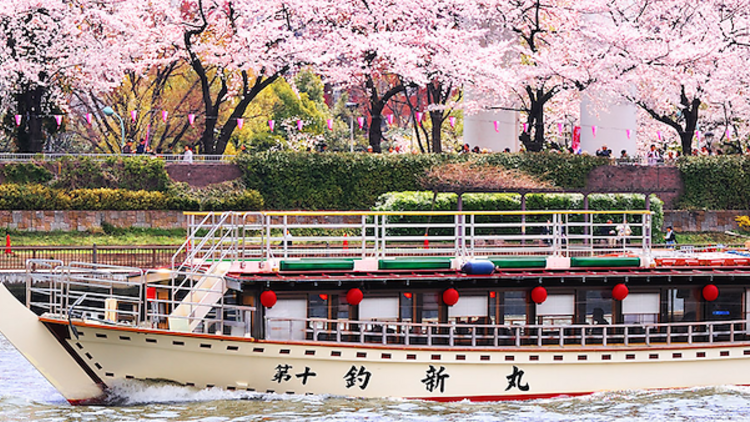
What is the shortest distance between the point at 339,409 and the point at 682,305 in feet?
24.9

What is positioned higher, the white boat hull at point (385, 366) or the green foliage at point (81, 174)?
the green foliage at point (81, 174)

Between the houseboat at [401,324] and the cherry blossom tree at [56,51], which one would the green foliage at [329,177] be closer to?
the cherry blossom tree at [56,51]

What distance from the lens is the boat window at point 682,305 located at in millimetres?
22859

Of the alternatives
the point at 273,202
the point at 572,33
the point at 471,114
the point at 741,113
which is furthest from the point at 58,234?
the point at 741,113

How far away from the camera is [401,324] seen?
20797 mm

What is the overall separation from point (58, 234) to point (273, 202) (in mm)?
8989

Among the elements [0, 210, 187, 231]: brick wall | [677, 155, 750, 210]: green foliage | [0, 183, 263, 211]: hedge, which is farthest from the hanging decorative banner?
[0, 210, 187, 231]: brick wall

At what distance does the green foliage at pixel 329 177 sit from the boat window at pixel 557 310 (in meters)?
25.6

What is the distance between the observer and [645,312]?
22.7 metres

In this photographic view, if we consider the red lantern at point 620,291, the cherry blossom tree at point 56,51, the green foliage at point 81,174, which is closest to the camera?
the red lantern at point 620,291

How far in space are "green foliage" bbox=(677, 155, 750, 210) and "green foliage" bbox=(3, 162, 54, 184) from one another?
2739cm

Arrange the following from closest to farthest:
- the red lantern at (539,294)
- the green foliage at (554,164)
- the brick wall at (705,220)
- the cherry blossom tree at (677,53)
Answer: the red lantern at (539,294) → the green foliage at (554,164) → the cherry blossom tree at (677,53) → the brick wall at (705,220)

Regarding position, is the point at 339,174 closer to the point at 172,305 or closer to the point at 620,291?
the point at 620,291

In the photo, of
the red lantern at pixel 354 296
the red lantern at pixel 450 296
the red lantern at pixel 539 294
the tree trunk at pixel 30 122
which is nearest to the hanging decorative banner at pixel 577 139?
the tree trunk at pixel 30 122
